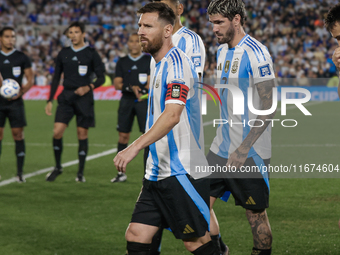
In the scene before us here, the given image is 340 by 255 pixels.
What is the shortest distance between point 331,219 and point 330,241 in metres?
0.80

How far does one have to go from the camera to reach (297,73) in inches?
909

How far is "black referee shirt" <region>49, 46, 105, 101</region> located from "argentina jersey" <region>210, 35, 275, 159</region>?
404 centimetres

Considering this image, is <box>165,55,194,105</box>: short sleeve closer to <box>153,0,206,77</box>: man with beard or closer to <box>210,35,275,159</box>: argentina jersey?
<box>210,35,275,159</box>: argentina jersey

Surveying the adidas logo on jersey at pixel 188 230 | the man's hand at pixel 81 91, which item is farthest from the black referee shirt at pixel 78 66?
the adidas logo on jersey at pixel 188 230

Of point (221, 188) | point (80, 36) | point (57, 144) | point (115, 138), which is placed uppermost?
point (80, 36)

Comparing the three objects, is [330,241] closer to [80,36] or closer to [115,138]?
[80,36]

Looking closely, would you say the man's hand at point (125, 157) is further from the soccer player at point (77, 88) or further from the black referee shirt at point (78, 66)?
the black referee shirt at point (78, 66)

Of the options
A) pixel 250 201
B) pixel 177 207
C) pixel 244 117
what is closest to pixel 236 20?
pixel 244 117

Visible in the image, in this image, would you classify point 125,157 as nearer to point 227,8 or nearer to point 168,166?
point 168,166

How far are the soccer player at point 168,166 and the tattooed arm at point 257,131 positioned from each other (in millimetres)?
472

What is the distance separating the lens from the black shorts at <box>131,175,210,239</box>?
3.24 metres

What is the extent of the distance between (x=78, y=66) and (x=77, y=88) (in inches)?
12.5

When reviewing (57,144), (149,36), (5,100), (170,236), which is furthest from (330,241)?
(5,100)

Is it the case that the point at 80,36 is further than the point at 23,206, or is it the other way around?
the point at 80,36
